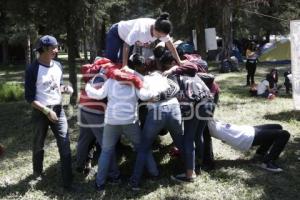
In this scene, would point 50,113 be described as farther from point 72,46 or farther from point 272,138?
point 72,46

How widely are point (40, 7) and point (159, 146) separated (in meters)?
5.06

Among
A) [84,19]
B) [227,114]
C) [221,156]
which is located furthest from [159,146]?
[84,19]

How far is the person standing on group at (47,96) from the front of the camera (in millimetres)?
5277

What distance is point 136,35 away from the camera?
580 centimetres

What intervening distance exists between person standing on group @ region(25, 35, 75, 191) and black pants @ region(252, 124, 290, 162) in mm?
2569

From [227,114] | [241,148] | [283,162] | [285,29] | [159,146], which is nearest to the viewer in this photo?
[241,148]

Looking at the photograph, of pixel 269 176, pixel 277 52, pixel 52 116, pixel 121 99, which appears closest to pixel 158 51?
pixel 121 99

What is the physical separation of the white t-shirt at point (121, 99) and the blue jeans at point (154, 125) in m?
0.22

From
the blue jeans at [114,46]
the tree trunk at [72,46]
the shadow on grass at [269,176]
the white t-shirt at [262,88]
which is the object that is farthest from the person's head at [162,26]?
the white t-shirt at [262,88]

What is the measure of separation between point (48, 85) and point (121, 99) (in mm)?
907

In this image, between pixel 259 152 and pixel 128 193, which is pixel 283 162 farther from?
pixel 128 193

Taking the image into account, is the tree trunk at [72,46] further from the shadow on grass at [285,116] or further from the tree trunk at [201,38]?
the shadow on grass at [285,116]

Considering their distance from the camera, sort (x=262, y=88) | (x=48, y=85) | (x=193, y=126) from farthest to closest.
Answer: (x=262, y=88), (x=193, y=126), (x=48, y=85)

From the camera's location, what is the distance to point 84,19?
10.7 meters
